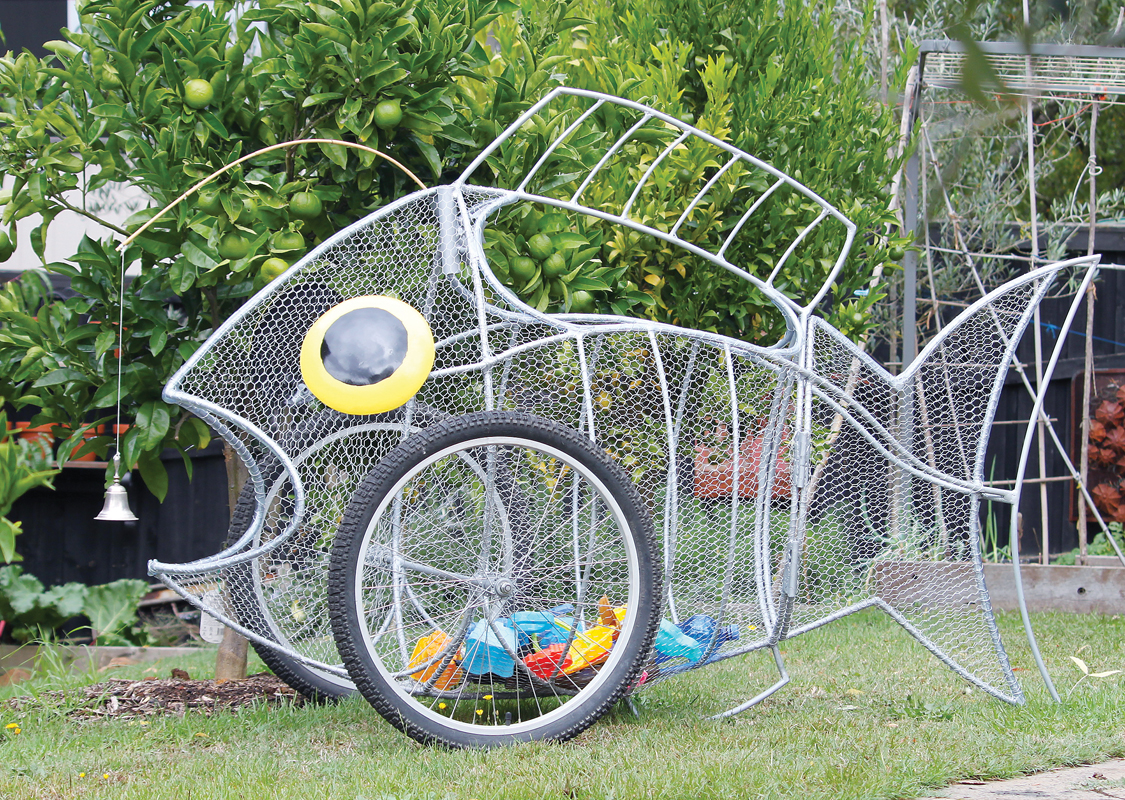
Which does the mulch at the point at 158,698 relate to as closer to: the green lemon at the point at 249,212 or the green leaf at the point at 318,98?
the green lemon at the point at 249,212

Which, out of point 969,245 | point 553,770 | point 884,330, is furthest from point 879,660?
point 969,245

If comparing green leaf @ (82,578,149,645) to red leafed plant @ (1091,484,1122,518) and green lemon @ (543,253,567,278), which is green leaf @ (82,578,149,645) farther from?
red leafed plant @ (1091,484,1122,518)

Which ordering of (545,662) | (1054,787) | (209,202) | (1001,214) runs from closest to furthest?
(1054,787) → (545,662) → (209,202) → (1001,214)

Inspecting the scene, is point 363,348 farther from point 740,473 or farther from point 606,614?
point 740,473

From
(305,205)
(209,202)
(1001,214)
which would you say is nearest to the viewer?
(209,202)

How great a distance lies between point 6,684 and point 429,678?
9.54ft

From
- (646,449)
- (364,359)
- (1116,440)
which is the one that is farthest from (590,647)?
(1116,440)

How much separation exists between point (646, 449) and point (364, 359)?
99cm

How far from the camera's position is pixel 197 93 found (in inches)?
128

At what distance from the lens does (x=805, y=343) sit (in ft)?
10.8

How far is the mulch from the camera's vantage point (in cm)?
355

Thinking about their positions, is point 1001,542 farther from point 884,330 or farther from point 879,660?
point 879,660

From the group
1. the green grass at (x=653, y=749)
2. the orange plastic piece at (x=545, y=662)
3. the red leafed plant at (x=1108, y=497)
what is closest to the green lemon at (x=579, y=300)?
the orange plastic piece at (x=545, y=662)

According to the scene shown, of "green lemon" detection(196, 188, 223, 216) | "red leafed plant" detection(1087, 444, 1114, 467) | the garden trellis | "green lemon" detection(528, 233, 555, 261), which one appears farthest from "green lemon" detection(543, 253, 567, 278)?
"red leafed plant" detection(1087, 444, 1114, 467)
